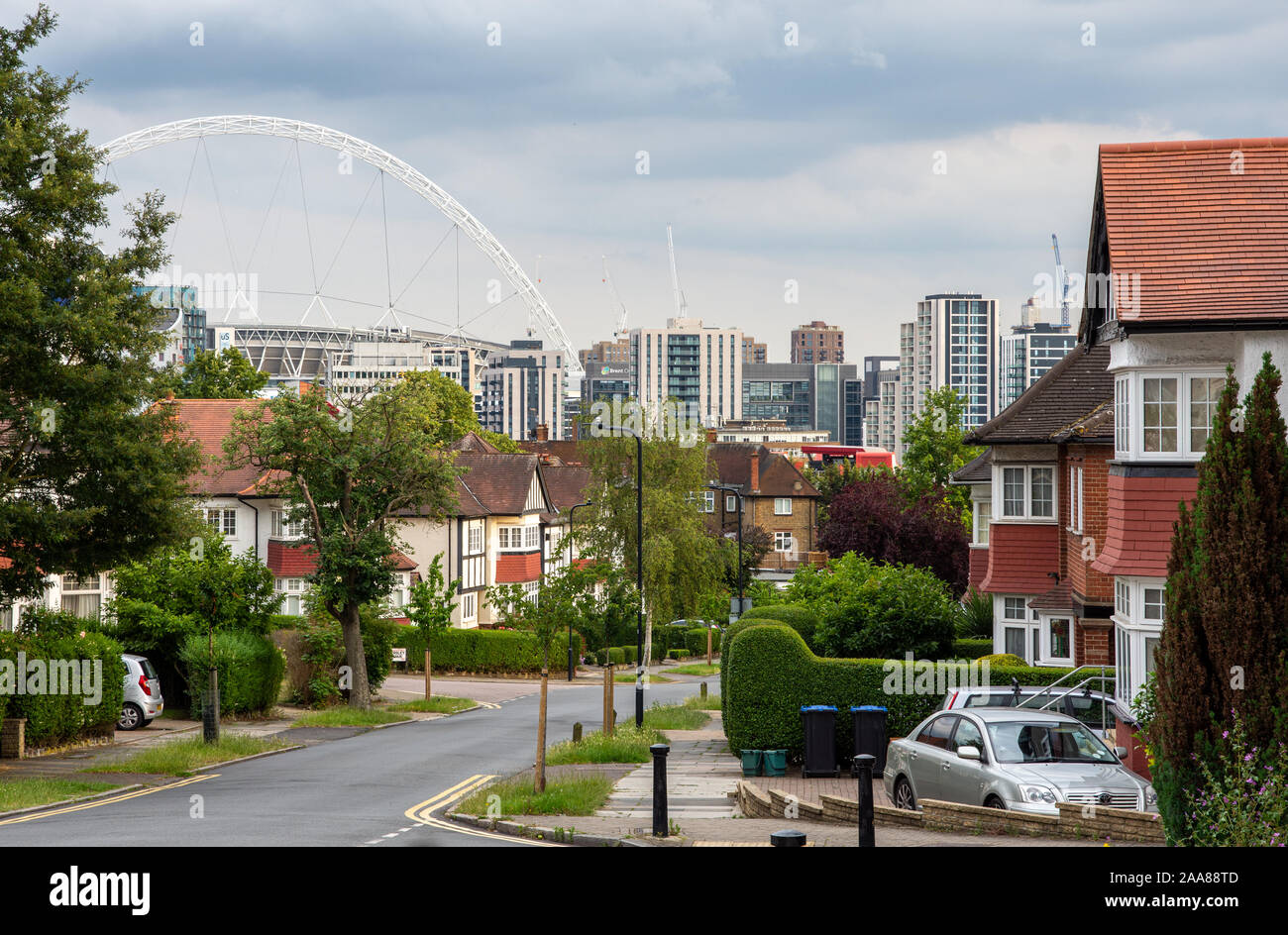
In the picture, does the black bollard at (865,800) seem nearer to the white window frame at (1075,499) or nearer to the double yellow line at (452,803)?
the double yellow line at (452,803)

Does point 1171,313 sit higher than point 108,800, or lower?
higher

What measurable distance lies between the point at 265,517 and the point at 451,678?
37.4 ft

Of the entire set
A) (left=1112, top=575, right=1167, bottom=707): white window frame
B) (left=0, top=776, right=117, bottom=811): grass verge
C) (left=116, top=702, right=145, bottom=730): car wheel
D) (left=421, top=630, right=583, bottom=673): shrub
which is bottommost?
(left=421, top=630, right=583, bottom=673): shrub

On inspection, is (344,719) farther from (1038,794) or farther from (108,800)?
(1038,794)

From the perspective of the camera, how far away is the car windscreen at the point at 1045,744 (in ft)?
52.6

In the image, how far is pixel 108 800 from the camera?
68.8 feet

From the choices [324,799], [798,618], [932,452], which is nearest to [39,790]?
[324,799]

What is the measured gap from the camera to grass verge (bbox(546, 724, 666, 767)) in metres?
25.6

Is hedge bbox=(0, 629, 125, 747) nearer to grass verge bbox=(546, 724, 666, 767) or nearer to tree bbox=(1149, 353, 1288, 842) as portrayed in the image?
grass verge bbox=(546, 724, 666, 767)

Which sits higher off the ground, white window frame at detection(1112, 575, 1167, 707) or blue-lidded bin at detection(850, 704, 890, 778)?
white window frame at detection(1112, 575, 1167, 707)

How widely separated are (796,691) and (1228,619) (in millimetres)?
13461

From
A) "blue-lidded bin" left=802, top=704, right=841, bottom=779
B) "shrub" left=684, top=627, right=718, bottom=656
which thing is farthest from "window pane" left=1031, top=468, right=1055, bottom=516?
"shrub" left=684, top=627, right=718, bottom=656

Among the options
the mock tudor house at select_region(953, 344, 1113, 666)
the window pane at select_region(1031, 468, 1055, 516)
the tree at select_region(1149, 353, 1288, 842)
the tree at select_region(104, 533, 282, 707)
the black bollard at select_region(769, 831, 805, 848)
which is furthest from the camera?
the tree at select_region(104, 533, 282, 707)

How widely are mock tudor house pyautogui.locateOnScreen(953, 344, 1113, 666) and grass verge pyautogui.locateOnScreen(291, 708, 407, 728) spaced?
17.4 meters
